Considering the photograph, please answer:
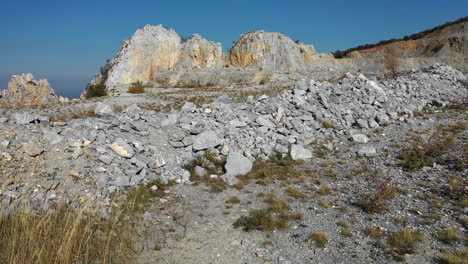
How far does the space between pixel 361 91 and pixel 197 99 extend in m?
15.3

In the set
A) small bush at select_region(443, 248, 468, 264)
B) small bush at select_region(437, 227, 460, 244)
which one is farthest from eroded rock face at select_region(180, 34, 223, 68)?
small bush at select_region(443, 248, 468, 264)

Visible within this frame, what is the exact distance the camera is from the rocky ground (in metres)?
6.46

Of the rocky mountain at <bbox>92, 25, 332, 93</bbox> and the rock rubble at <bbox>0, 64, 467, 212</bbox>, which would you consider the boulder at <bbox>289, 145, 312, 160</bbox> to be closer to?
the rock rubble at <bbox>0, 64, 467, 212</bbox>

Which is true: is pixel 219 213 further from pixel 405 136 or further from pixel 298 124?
pixel 405 136

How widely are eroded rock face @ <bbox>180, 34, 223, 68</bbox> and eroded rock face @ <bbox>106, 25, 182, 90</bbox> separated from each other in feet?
5.93

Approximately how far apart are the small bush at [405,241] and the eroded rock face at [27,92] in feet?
116

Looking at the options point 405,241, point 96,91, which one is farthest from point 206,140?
point 96,91

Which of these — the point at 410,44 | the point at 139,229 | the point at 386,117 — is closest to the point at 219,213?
the point at 139,229

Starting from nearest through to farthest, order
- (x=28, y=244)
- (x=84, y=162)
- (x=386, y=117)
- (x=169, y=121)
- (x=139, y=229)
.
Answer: (x=28, y=244), (x=139, y=229), (x=84, y=162), (x=169, y=121), (x=386, y=117)

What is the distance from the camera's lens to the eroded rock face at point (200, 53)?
150ft

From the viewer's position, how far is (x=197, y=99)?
1125 inches

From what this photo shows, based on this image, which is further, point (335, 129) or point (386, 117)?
point (386, 117)

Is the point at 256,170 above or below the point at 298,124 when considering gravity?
below

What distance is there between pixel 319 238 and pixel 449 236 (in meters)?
2.87
